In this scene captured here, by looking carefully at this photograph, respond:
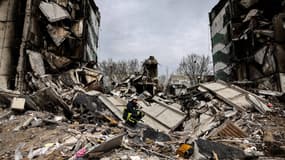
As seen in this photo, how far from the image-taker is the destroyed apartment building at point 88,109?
15.4 ft

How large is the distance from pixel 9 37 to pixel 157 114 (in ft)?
26.1

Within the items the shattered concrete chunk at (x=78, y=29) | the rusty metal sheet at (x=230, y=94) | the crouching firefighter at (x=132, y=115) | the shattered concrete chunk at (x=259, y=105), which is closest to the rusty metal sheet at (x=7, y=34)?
the shattered concrete chunk at (x=78, y=29)

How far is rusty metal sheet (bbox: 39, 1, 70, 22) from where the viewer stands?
11.0 m

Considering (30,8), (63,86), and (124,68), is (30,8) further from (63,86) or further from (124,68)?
(124,68)

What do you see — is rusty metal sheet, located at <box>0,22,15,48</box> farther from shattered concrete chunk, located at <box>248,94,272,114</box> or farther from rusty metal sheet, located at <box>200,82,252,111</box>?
shattered concrete chunk, located at <box>248,94,272,114</box>

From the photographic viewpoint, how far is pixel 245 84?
12914mm

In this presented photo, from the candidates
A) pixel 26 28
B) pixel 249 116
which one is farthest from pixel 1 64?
pixel 249 116

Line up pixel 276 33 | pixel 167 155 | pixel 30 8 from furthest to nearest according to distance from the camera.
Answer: pixel 276 33
pixel 30 8
pixel 167 155

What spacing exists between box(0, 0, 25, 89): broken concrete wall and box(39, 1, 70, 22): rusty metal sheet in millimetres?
1045

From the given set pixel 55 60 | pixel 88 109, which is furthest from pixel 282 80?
pixel 55 60

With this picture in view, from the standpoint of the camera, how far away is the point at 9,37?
34.6ft

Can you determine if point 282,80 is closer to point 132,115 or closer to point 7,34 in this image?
point 132,115

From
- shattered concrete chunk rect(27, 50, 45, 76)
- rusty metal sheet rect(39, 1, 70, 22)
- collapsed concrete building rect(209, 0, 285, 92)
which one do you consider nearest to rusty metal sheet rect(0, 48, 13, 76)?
shattered concrete chunk rect(27, 50, 45, 76)

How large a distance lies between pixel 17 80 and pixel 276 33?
13.7m
